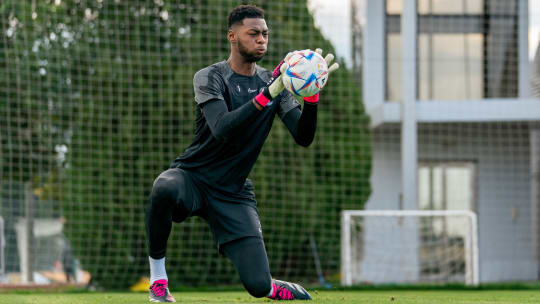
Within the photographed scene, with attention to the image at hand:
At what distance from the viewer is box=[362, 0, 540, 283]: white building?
14.9m

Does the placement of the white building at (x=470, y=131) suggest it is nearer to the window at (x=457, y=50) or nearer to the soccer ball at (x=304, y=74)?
the window at (x=457, y=50)

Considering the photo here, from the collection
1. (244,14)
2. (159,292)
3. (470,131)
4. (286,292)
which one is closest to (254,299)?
(286,292)


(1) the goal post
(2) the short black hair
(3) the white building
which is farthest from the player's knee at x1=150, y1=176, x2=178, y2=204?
(3) the white building

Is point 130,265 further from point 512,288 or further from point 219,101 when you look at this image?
point 219,101

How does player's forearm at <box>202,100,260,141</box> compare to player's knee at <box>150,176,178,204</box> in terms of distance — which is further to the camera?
player's knee at <box>150,176,178,204</box>

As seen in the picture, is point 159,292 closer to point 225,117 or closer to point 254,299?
point 254,299

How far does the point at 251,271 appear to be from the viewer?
4816 millimetres

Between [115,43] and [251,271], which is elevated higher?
[115,43]

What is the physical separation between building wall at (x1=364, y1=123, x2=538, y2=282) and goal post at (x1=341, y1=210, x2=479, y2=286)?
A: 1.53 m

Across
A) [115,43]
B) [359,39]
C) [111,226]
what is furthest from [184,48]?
[359,39]

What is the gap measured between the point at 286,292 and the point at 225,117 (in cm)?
121

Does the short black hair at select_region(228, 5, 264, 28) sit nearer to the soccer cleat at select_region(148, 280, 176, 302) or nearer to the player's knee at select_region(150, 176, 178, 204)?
the player's knee at select_region(150, 176, 178, 204)

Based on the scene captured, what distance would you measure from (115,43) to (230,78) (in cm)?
672

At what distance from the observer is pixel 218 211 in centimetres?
495
